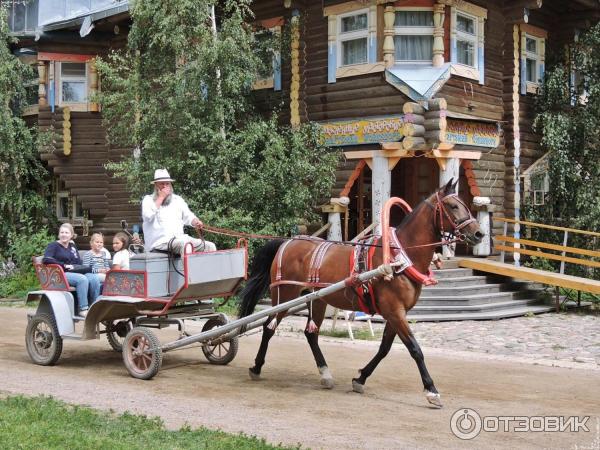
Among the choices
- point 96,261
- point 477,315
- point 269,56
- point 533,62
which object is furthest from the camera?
point 533,62

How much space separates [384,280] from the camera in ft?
25.1

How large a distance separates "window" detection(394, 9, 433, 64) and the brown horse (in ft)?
27.4

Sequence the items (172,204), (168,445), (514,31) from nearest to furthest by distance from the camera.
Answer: (168,445)
(172,204)
(514,31)

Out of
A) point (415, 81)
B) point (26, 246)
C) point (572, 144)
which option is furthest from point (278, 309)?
point (26, 246)

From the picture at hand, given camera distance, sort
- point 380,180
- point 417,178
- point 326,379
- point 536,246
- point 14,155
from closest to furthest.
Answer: point 326,379 → point 380,180 → point 536,246 → point 417,178 → point 14,155

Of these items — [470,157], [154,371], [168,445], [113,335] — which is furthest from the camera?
[470,157]

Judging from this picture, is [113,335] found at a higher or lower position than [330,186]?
lower

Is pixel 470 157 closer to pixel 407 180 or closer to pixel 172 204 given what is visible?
pixel 407 180

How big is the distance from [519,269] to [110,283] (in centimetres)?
942

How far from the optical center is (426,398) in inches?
291

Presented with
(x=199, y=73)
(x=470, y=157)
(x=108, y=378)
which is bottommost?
(x=108, y=378)

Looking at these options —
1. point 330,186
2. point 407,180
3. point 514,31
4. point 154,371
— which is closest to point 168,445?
point 154,371

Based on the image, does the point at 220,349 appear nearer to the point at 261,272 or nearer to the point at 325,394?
the point at 261,272

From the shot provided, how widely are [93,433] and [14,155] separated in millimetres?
15289
